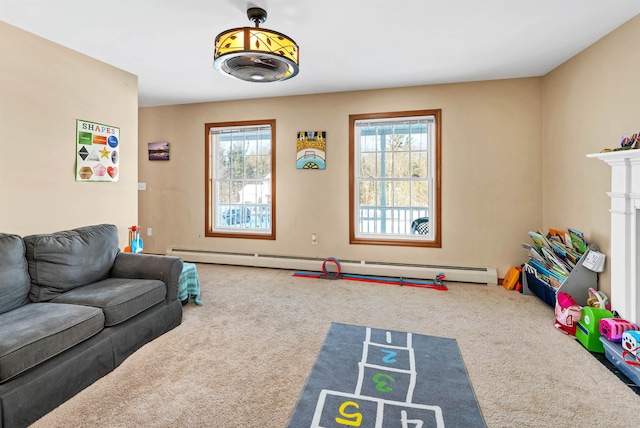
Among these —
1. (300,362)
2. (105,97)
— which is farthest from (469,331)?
(105,97)

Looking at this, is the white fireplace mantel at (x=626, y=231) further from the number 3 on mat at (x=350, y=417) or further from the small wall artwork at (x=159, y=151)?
the small wall artwork at (x=159, y=151)

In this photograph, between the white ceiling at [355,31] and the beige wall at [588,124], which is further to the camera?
the beige wall at [588,124]

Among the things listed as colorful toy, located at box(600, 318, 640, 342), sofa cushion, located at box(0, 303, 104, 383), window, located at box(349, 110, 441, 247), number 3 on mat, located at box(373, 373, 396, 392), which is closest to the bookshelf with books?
colorful toy, located at box(600, 318, 640, 342)

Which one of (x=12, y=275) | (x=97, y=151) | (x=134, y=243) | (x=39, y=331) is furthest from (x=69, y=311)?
(x=97, y=151)

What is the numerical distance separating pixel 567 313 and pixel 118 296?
3663 millimetres

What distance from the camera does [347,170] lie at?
4.66m

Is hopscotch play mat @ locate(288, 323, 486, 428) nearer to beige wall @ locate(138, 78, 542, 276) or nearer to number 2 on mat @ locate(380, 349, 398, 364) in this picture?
number 2 on mat @ locate(380, 349, 398, 364)

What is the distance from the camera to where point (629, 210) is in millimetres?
2480

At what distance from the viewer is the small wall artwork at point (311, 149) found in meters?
4.71

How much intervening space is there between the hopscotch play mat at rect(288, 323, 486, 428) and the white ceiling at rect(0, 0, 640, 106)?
2.68 metres

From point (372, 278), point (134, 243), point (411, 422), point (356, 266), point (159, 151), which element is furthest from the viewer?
point (159, 151)

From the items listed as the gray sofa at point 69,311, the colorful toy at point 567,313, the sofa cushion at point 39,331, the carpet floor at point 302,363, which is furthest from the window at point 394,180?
the sofa cushion at point 39,331

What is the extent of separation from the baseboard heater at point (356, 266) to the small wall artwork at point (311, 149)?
4.71 ft

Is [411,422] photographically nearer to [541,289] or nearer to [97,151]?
[541,289]
